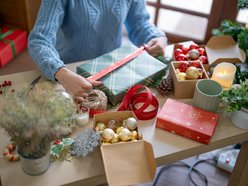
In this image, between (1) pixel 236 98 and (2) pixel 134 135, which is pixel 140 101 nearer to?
(2) pixel 134 135

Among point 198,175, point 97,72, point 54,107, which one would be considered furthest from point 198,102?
point 198,175

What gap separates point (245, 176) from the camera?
122cm

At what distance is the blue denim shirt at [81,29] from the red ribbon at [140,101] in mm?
244

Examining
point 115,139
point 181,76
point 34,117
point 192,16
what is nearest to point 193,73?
point 181,76

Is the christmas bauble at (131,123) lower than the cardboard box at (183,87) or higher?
lower

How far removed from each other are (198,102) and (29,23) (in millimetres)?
1651

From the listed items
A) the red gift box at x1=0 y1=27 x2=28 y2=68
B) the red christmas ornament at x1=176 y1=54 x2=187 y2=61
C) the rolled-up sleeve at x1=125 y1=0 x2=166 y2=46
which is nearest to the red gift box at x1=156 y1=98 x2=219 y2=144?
the red christmas ornament at x1=176 y1=54 x2=187 y2=61

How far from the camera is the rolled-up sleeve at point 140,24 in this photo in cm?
142

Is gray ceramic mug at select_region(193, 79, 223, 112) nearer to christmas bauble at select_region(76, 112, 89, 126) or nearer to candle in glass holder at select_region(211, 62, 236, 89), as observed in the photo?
candle in glass holder at select_region(211, 62, 236, 89)

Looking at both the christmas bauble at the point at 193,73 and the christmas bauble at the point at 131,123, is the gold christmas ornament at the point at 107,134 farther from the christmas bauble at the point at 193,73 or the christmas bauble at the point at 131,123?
the christmas bauble at the point at 193,73

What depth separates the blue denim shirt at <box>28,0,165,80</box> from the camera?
1120 mm

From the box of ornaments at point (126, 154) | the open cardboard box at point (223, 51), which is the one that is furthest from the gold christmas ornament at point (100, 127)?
the open cardboard box at point (223, 51)

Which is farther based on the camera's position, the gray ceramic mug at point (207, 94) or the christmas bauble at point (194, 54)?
the christmas bauble at point (194, 54)

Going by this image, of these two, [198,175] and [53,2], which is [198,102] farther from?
[198,175]
